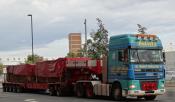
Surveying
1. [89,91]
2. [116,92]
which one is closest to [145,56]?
[116,92]

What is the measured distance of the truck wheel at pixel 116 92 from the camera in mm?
25359

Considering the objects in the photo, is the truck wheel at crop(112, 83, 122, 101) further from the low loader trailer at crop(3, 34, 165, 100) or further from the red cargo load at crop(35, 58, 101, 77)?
the red cargo load at crop(35, 58, 101, 77)

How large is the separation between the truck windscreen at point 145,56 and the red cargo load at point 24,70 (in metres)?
16.6

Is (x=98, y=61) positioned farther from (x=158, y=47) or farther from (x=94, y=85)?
(x=158, y=47)

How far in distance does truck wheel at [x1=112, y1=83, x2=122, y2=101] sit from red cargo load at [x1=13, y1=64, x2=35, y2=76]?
48.1 ft

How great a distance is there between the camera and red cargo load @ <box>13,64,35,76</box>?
39.8 metres

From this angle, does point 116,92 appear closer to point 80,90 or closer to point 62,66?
point 80,90

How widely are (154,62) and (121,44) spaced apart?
6.36ft

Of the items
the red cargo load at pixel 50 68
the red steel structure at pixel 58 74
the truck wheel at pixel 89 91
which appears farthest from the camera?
the red cargo load at pixel 50 68

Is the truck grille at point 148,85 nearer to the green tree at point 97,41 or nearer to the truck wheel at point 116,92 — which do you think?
the truck wheel at point 116,92

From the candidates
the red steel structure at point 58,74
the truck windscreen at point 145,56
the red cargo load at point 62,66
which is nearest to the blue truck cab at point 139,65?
the truck windscreen at point 145,56

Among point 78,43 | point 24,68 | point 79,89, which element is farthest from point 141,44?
point 78,43

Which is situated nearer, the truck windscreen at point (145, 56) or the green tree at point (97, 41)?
the truck windscreen at point (145, 56)

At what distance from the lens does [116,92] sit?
1011 inches
